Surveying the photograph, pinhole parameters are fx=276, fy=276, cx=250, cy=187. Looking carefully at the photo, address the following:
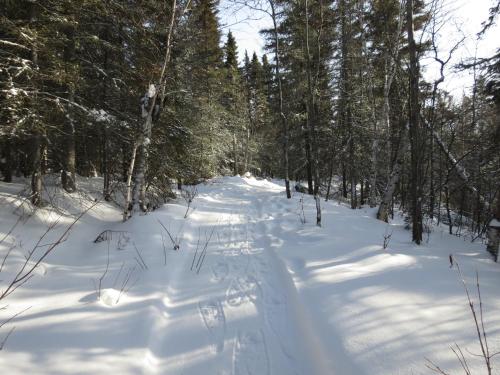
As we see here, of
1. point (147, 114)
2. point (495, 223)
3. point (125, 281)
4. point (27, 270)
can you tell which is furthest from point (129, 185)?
point (495, 223)

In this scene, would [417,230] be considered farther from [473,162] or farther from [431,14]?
[473,162]

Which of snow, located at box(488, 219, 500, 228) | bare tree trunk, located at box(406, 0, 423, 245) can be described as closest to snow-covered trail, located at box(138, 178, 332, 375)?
bare tree trunk, located at box(406, 0, 423, 245)

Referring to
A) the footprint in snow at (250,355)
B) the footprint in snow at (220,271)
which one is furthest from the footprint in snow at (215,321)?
the footprint in snow at (220,271)

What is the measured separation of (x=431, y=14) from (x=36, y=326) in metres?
10.5

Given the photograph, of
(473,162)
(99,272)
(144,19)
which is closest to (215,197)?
(144,19)

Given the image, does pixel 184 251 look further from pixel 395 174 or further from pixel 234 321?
pixel 395 174

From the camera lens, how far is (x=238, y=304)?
4.09m

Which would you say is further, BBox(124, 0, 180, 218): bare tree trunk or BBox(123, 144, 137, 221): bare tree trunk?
BBox(124, 0, 180, 218): bare tree trunk

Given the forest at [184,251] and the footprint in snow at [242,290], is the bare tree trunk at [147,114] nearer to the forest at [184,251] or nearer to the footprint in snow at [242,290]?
the forest at [184,251]

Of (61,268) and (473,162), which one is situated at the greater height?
(473,162)

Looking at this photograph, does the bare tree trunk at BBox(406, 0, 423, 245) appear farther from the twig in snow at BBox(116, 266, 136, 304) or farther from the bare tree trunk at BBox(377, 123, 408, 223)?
the twig in snow at BBox(116, 266, 136, 304)

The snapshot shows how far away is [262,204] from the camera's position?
37.9ft

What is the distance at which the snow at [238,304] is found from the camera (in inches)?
110

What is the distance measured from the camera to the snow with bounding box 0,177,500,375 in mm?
2801
